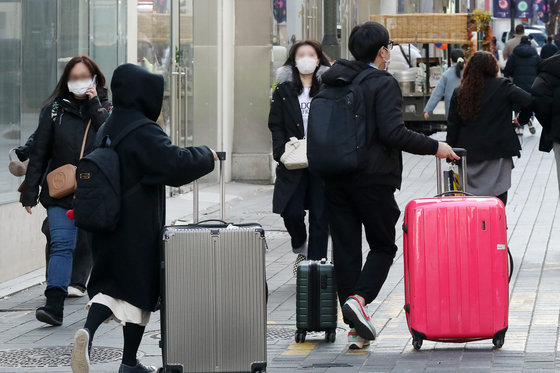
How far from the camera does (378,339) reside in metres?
7.43

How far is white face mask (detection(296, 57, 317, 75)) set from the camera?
9.29m

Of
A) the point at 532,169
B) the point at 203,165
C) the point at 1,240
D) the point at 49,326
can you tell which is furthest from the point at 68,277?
the point at 532,169

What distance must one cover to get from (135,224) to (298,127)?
328 centimetres

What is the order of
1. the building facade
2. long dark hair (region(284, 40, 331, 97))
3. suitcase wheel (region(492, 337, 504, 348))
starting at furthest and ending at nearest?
1. the building facade
2. long dark hair (region(284, 40, 331, 97))
3. suitcase wheel (region(492, 337, 504, 348))

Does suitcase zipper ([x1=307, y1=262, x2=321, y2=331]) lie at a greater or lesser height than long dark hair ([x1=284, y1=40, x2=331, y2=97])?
lesser

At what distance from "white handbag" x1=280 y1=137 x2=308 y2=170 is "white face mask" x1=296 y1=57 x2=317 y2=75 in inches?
20.5

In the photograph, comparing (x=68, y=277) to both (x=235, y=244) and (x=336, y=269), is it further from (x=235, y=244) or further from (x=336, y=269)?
(x=235, y=244)

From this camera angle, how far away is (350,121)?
23.0ft

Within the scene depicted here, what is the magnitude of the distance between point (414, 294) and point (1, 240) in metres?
4.24

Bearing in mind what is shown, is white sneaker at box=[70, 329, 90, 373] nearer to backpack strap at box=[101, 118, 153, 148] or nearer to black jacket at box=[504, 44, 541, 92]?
backpack strap at box=[101, 118, 153, 148]

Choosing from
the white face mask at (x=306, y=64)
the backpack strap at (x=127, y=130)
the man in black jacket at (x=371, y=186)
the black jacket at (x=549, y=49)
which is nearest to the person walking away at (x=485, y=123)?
the white face mask at (x=306, y=64)

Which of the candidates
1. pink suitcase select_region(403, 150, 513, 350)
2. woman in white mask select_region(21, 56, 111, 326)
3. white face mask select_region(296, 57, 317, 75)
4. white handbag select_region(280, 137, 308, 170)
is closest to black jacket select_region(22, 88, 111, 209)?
woman in white mask select_region(21, 56, 111, 326)

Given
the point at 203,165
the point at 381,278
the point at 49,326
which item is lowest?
the point at 49,326

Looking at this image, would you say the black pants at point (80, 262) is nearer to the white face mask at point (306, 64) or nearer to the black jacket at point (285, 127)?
the black jacket at point (285, 127)
